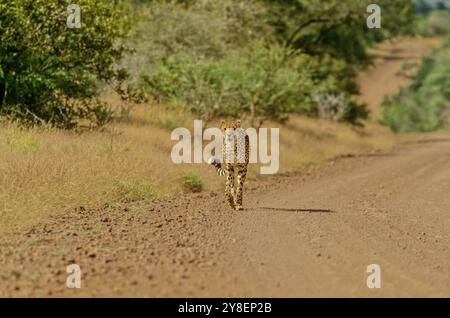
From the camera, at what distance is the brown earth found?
7.05m

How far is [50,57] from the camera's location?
1736 centimetres

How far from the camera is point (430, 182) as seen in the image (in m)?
19.2

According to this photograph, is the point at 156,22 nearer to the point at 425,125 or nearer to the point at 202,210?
the point at 202,210

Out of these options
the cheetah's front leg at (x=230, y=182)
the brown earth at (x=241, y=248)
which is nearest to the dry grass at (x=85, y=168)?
the brown earth at (x=241, y=248)

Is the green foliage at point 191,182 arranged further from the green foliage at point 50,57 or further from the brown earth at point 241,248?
the green foliage at point 50,57

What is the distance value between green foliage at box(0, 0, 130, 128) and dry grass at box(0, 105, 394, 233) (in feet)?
4.19

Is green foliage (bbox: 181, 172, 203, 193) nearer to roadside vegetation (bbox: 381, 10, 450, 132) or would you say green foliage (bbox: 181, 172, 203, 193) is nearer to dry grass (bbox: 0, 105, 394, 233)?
dry grass (bbox: 0, 105, 394, 233)

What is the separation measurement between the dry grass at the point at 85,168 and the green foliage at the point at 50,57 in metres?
1.28

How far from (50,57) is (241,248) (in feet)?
32.9

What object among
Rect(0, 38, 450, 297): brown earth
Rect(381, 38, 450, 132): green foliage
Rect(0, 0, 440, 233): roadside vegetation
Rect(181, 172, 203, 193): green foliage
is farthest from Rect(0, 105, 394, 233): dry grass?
Rect(381, 38, 450, 132): green foliage

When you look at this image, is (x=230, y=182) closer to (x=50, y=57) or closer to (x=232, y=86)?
(x=50, y=57)

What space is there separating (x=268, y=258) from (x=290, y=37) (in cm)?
2695

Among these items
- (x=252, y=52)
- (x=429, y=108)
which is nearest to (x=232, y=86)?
(x=252, y=52)
